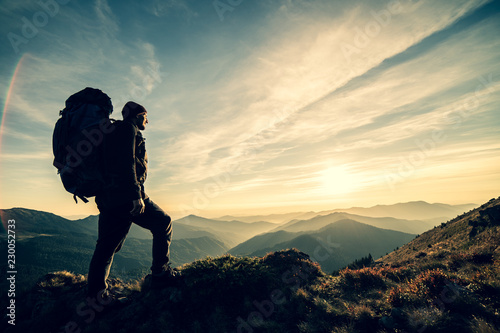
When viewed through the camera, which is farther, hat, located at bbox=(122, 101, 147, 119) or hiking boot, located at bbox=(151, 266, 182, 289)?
hiking boot, located at bbox=(151, 266, 182, 289)

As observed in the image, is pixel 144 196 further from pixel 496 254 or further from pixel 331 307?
pixel 496 254

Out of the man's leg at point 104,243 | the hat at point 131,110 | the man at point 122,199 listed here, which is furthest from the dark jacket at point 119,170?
the hat at point 131,110

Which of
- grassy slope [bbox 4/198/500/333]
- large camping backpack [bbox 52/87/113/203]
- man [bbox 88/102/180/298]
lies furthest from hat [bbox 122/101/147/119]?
grassy slope [bbox 4/198/500/333]

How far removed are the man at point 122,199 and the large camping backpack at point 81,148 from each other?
16 centimetres

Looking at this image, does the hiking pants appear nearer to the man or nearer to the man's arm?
the man

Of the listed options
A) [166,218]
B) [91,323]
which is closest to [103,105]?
[166,218]

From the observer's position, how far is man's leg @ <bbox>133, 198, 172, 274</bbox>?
4.99m

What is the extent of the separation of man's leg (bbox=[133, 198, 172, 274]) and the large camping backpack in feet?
3.98

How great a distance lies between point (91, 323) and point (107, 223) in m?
2.10

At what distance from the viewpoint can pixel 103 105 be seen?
4516 millimetres

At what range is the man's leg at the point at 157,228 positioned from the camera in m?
4.99

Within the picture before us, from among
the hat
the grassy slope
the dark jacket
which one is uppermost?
the hat

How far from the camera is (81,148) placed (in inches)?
157

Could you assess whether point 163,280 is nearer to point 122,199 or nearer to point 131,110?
point 122,199
